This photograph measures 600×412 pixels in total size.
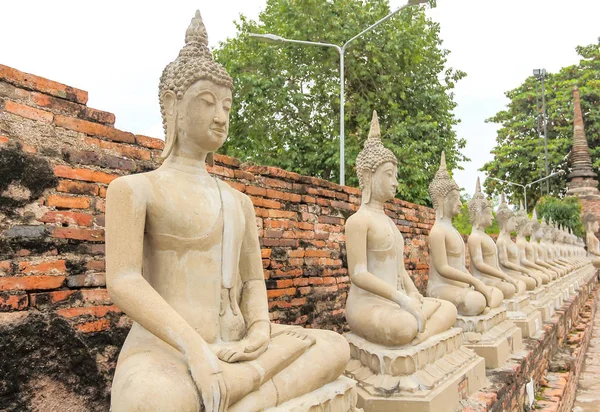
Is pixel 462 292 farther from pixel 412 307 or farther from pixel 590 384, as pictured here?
pixel 590 384

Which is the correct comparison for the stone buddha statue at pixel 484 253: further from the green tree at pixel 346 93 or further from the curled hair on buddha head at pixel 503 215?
the green tree at pixel 346 93

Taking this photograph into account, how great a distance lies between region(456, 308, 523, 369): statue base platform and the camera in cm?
452

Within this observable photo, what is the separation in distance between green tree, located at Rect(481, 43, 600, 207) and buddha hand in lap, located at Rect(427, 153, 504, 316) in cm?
2363

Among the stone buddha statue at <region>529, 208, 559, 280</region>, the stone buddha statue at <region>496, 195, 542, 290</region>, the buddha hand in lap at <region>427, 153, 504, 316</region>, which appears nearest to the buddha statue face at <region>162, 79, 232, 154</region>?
the buddha hand in lap at <region>427, 153, 504, 316</region>

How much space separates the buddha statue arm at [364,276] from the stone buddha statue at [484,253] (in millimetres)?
2519

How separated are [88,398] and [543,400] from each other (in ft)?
14.0

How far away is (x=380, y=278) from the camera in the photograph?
3.76 m

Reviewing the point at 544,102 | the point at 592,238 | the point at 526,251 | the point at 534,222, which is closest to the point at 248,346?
the point at 526,251

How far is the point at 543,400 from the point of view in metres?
5.01

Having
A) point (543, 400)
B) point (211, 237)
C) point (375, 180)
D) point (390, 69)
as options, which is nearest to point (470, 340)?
point (543, 400)

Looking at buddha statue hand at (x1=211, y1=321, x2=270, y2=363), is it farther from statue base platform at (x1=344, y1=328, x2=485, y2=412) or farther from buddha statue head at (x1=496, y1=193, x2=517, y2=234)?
buddha statue head at (x1=496, y1=193, x2=517, y2=234)

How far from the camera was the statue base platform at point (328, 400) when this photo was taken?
2.14 metres

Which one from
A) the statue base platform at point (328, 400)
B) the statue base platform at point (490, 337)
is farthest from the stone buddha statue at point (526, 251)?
the statue base platform at point (328, 400)

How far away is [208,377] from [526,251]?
8.46 metres
